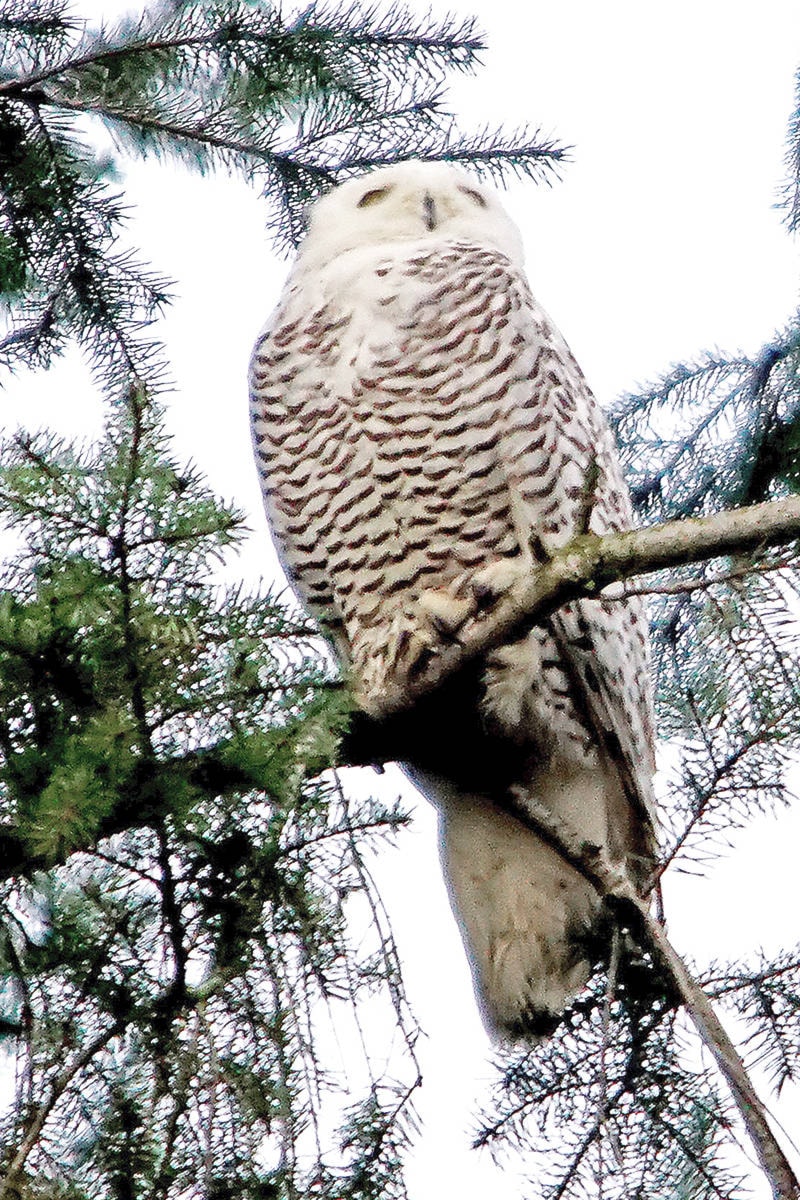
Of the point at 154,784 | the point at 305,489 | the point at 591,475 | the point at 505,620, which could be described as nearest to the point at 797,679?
the point at 505,620

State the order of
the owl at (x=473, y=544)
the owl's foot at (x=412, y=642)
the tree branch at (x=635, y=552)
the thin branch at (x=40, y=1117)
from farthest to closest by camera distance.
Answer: the owl at (x=473, y=544) → the owl's foot at (x=412, y=642) → the tree branch at (x=635, y=552) → the thin branch at (x=40, y=1117)

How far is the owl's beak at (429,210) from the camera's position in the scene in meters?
3.73

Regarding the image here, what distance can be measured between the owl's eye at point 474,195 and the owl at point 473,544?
1.60 ft

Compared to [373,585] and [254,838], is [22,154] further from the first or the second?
[254,838]

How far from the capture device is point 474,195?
390cm

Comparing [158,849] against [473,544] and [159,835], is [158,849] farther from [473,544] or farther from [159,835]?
[473,544]

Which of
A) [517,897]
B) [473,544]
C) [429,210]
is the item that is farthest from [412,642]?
[429,210]

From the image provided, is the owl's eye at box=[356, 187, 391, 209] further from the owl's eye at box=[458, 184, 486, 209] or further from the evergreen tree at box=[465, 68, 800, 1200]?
the evergreen tree at box=[465, 68, 800, 1200]

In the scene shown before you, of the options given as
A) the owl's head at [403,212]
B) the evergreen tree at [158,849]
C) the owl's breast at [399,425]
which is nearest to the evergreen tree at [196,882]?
the evergreen tree at [158,849]

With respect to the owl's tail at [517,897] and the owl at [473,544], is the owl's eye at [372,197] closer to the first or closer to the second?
the owl at [473,544]

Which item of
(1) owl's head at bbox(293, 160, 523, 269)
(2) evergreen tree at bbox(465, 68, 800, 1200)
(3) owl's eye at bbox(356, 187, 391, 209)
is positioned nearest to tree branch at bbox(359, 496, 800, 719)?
(2) evergreen tree at bbox(465, 68, 800, 1200)

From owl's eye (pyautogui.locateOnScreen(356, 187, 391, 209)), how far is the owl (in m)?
0.42

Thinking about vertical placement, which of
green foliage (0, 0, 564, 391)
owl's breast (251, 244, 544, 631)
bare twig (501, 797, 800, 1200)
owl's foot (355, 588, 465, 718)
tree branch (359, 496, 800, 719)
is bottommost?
bare twig (501, 797, 800, 1200)

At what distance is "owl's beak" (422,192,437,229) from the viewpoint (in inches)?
147
